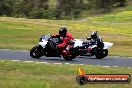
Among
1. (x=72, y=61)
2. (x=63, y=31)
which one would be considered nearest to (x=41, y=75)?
(x=72, y=61)

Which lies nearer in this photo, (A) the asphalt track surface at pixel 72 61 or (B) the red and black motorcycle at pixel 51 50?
(A) the asphalt track surface at pixel 72 61

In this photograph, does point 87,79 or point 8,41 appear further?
point 8,41

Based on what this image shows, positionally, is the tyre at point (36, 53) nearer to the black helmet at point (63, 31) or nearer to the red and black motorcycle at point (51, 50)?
the red and black motorcycle at point (51, 50)

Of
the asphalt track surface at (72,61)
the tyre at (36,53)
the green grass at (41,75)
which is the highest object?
the green grass at (41,75)

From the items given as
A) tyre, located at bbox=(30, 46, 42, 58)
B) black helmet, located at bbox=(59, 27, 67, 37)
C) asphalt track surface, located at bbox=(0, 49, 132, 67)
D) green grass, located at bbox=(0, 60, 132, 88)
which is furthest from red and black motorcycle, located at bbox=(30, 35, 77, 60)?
green grass, located at bbox=(0, 60, 132, 88)

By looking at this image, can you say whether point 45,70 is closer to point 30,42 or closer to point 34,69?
point 34,69

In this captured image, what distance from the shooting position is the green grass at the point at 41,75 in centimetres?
1495

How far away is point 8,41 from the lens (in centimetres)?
3469

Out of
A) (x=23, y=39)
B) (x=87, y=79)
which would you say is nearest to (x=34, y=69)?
(x=87, y=79)

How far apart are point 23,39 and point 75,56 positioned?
14925mm

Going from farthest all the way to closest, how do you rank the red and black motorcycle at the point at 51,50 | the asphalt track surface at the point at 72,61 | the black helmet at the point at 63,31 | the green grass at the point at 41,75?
the red and black motorcycle at the point at 51,50, the black helmet at the point at 63,31, the asphalt track surface at the point at 72,61, the green grass at the point at 41,75

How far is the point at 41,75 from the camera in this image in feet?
53.7

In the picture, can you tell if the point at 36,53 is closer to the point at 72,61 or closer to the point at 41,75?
the point at 72,61

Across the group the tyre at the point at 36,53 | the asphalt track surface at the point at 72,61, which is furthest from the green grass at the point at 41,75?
the tyre at the point at 36,53
